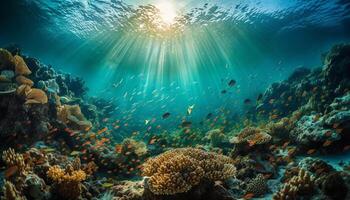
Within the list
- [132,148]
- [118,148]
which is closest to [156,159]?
[118,148]

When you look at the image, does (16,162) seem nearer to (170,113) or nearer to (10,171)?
(10,171)

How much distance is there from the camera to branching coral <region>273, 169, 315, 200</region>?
5.72 m

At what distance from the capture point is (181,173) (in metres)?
5.70

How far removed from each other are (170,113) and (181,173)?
7612 mm

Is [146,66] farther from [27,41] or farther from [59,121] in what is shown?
[59,121]

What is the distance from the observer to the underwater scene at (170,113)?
20.2 ft

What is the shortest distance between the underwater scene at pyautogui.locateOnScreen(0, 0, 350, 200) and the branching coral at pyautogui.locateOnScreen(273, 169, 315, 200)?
24mm

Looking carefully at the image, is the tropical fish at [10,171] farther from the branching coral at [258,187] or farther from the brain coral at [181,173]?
the branching coral at [258,187]

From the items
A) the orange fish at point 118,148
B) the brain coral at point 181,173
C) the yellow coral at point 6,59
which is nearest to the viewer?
the brain coral at point 181,173

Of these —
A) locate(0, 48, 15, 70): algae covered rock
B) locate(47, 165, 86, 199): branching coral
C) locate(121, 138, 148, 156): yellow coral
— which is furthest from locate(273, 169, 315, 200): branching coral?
locate(0, 48, 15, 70): algae covered rock

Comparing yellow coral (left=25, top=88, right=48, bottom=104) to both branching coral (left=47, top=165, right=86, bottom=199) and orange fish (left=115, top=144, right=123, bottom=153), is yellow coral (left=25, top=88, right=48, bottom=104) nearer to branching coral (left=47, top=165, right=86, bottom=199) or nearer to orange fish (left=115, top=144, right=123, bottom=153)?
orange fish (left=115, top=144, right=123, bottom=153)

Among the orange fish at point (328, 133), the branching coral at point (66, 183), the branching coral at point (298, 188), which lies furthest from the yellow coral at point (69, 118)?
the orange fish at point (328, 133)

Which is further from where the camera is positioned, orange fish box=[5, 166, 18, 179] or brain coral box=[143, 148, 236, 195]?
orange fish box=[5, 166, 18, 179]

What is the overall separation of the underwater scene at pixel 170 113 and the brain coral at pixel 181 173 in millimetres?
30
